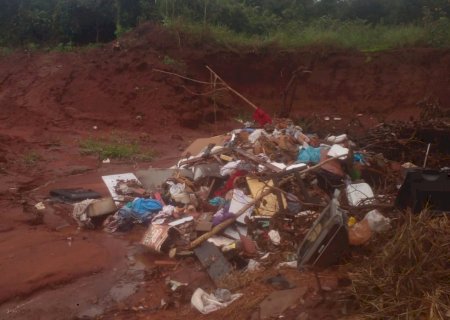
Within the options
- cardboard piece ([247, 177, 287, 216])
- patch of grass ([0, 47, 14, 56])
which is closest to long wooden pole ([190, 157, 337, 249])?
cardboard piece ([247, 177, 287, 216])

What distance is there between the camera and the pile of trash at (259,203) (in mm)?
4703

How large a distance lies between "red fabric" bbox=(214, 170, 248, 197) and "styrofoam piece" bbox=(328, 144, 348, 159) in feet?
3.86

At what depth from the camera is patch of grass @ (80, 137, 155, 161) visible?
9.77 metres

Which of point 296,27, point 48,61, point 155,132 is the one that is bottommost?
point 155,132

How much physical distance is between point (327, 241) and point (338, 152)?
273 cm

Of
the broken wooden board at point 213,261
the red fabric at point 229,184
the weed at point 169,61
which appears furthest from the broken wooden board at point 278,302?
the weed at point 169,61

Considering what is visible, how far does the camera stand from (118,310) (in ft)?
15.0

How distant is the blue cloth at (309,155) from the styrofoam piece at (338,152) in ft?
0.66

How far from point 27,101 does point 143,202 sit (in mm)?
7790

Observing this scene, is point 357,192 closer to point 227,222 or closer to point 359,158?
point 359,158

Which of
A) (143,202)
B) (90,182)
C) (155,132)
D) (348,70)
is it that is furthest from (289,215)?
(348,70)

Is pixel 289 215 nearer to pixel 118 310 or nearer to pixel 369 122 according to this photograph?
pixel 118 310

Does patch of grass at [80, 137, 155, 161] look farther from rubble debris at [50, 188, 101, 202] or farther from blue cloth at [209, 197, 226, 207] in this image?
blue cloth at [209, 197, 226, 207]

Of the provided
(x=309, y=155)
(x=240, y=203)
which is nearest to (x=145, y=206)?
(x=240, y=203)
